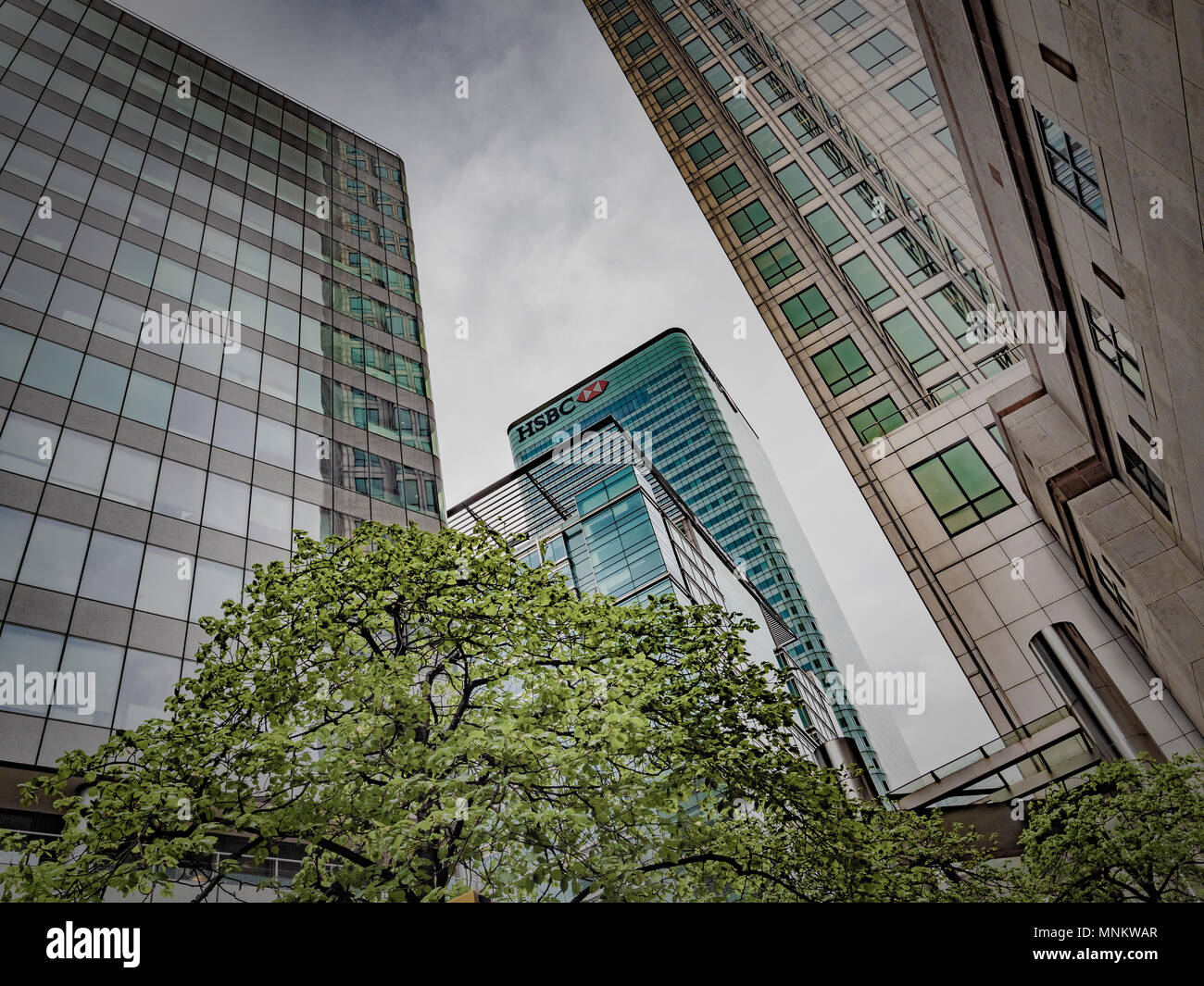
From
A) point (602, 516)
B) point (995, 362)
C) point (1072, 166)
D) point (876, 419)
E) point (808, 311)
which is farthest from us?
point (602, 516)

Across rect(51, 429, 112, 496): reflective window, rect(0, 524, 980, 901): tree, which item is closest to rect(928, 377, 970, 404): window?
rect(0, 524, 980, 901): tree

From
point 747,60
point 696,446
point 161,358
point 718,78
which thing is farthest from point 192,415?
point 696,446

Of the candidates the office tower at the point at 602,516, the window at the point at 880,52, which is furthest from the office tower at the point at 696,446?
the window at the point at 880,52

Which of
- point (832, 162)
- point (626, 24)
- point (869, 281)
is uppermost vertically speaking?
point (626, 24)

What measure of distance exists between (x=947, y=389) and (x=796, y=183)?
15289 mm

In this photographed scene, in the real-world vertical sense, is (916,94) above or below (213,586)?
above

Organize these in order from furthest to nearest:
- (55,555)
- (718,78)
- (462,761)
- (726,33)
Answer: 1. (726,33)
2. (718,78)
3. (55,555)
4. (462,761)

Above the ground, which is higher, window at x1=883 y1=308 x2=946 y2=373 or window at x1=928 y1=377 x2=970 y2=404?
window at x1=883 y1=308 x2=946 y2=373

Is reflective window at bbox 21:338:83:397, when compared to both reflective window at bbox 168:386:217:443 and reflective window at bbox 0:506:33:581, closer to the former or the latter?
reflective window at bbox 168:386:217:443

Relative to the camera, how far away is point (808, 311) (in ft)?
125

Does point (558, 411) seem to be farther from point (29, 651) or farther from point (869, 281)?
point (29, 651)

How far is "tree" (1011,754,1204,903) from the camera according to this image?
15820mm

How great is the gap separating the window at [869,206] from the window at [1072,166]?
76.8 ft

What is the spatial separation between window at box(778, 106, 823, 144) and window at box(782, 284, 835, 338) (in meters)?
10.8
